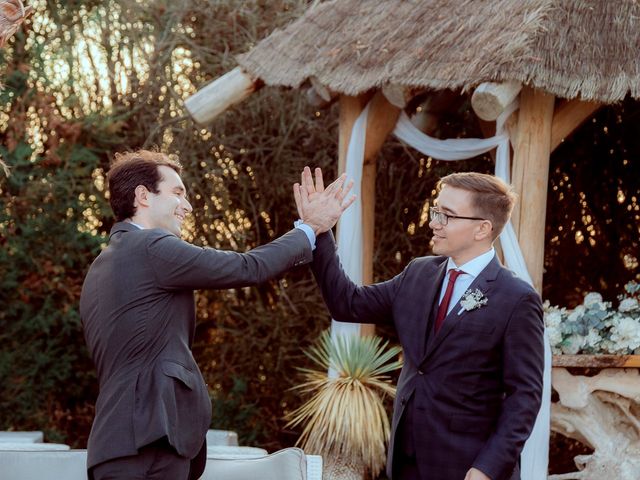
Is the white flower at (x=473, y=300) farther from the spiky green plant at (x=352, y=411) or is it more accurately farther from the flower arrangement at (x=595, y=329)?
the spiky green plant at (x=352, y=411)

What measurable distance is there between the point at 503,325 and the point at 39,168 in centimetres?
616

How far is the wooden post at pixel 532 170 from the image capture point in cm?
639

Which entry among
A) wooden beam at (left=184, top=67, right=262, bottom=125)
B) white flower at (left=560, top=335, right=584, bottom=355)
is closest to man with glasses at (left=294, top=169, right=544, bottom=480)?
white flower at (left=560, top=335, right=584, bottom=355)

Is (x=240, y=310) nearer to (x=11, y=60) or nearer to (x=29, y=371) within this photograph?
(x=29, y=371)

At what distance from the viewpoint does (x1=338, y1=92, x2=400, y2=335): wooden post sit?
739 centimetres

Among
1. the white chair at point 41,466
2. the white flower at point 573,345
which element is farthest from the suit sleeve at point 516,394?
the white flower at point 573,345

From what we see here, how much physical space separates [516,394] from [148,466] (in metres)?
1.17

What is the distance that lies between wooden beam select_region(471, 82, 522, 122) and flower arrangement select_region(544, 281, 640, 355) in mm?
1381

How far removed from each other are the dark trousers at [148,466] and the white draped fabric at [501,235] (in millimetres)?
3443

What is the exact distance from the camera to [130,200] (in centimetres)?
338

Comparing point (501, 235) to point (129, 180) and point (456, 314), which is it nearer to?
point (456, 314)

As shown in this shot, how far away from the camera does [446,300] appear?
3.59 metres

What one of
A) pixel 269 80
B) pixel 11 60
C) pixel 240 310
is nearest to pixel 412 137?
pixel 269 80

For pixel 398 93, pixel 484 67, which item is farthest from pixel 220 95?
pixel 484 67
